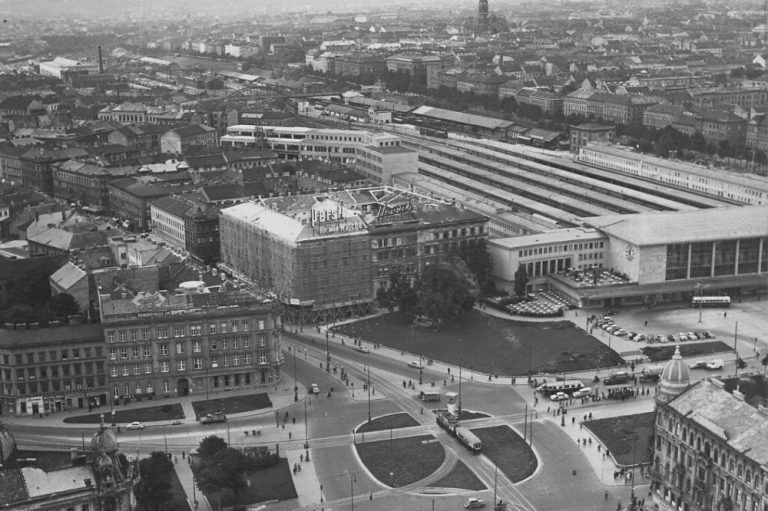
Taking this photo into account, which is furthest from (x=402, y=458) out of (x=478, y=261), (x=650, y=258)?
(x=650, y=258)

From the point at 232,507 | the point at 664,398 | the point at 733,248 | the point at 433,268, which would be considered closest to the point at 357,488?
the point at 232,507

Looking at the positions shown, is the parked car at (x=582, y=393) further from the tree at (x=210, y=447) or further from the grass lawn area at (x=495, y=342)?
the tree at (x=210, y=447)

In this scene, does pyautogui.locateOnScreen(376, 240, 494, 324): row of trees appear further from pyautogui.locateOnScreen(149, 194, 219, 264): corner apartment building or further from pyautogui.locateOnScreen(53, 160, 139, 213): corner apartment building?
pyautogui.locateOnScreen(53, 160, 139, 213): corner apartment building

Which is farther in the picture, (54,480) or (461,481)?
(461,481)

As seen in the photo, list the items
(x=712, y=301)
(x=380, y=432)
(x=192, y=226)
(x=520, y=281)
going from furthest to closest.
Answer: (x=192, y=226) < (x=520, y=281) < (x=712, y=301) < (x=380, y=432)

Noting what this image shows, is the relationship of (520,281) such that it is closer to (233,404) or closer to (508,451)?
(233,404)

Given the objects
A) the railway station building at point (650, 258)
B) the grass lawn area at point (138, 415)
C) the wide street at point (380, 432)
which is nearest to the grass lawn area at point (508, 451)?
the wide street at point (380, 432)
